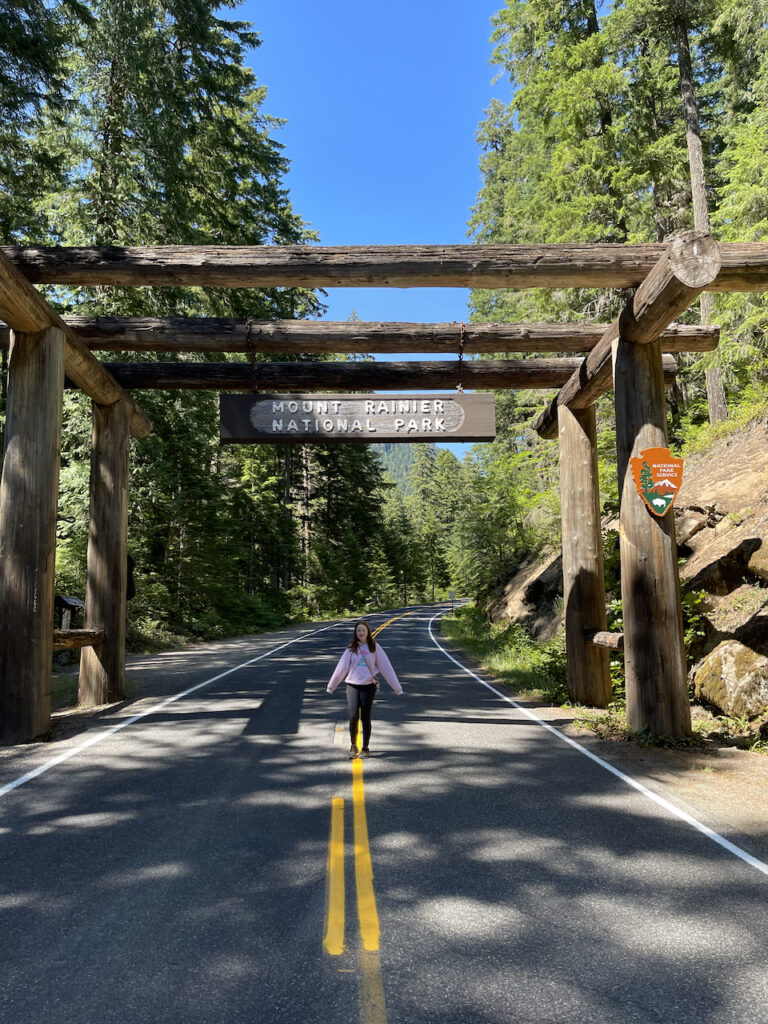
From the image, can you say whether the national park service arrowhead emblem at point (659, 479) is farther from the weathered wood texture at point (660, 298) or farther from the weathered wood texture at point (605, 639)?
the weathered wood texture at point (605, 639)

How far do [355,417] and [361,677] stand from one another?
4.17 metres

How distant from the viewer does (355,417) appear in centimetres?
993

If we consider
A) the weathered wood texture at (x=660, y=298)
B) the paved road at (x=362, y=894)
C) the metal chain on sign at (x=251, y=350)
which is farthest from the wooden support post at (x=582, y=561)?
the metal chain on sign at (x=251, y=350)

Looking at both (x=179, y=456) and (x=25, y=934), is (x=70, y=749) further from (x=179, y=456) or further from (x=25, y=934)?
(x=179, y=456)

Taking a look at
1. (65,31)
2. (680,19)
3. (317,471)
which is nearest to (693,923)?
(65,31)

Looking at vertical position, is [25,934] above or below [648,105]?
below

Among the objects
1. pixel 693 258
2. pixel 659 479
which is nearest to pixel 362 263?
pixel 693 258

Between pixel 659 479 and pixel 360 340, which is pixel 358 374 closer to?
pixel 360 340

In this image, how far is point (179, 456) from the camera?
1000 inches

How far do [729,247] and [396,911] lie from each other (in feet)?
24.3

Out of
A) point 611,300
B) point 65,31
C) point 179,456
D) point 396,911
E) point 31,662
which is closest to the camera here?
point 396,911

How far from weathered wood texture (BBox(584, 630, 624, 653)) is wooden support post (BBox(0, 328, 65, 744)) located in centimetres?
743

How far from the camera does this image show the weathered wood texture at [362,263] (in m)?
7.77

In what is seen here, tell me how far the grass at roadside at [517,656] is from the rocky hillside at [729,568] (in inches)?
87.1
